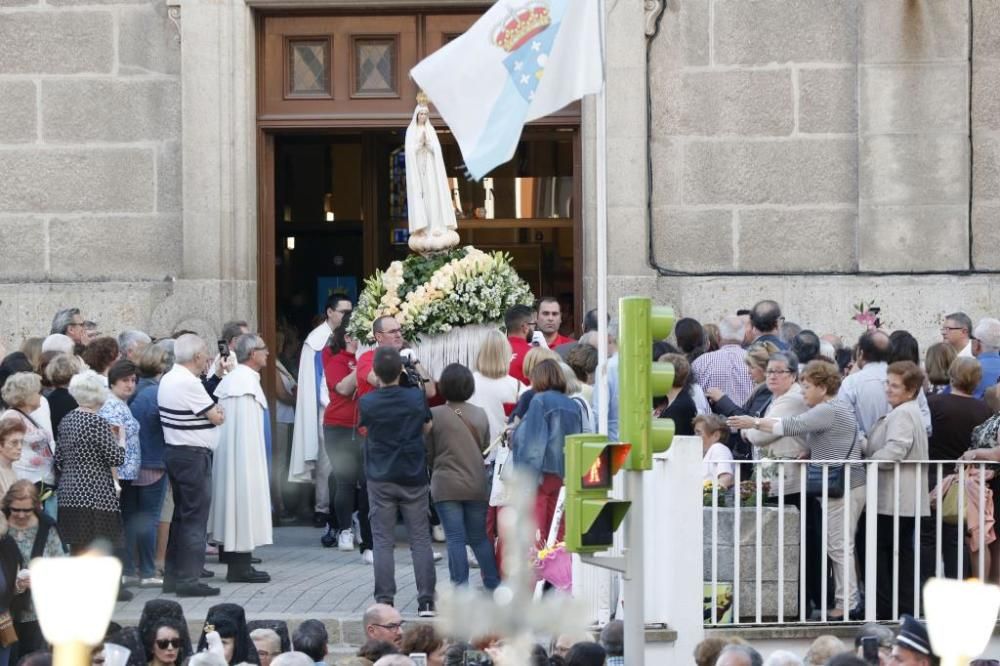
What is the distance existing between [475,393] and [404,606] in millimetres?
1599

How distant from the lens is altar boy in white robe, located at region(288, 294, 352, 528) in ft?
46.9

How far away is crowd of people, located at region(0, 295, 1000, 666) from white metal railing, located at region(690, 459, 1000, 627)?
27mm

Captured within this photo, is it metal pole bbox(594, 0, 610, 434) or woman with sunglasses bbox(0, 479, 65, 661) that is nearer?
metal pole bbox(594, 0, 610, 434)

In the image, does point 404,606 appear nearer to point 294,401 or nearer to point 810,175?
point 294,401

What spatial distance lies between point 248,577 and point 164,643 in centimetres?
339

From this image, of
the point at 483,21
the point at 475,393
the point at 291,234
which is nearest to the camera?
the point at 483,21

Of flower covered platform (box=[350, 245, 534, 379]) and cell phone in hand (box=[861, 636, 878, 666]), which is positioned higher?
flower covered platform (box=[350, 245, 534, 379])

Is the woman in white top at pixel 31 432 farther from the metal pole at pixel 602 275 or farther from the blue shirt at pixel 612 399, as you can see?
the metal pole at pixel 602 275

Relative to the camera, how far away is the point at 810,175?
15.1m

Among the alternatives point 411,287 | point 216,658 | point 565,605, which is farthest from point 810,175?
point 216,658

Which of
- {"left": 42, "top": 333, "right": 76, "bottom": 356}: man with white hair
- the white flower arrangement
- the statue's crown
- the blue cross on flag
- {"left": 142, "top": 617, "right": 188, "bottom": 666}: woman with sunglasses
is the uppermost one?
the statue's crown

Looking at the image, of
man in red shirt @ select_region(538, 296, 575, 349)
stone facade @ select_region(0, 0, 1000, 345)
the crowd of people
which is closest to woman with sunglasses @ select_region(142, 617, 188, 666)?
the crowd of people

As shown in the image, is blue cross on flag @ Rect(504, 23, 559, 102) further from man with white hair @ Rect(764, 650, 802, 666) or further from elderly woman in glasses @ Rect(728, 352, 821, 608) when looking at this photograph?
man with white hair @ Rect(764, 650, 802, 666)

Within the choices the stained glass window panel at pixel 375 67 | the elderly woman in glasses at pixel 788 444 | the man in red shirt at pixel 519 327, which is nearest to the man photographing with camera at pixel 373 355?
the man in red shirt at pixel 519 327
